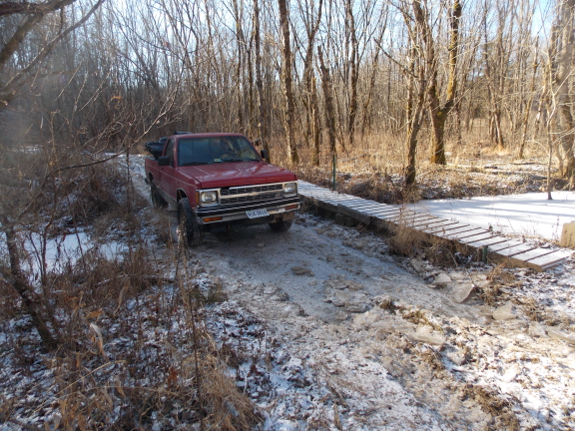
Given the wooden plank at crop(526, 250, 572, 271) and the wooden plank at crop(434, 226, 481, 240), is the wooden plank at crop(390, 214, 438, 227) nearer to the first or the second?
the wooden plank at crop(434, 226, 481, 240)

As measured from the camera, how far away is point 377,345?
3395 millimetres

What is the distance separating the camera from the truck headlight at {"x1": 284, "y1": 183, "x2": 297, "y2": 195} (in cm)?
639

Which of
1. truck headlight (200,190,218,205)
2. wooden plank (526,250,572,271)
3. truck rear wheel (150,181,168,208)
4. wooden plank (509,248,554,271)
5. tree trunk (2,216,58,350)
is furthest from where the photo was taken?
truck rear wheel (150,181,168,208)

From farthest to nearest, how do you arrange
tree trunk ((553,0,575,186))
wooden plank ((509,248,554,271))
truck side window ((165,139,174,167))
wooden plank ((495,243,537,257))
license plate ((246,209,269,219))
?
tree trunk ((553,0,575,186)), truck side window ((165,139,174,167)), license plate ((246,209,269,219)), wooden plank ((495,243,537,257)), wooden plank ((509,248,554,271))

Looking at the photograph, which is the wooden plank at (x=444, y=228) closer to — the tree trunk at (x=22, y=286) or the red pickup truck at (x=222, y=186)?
the red pickup truck at (x=222, y=186)

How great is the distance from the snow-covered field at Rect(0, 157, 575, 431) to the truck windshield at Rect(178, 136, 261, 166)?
7.16ft

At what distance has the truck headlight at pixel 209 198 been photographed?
222 inches

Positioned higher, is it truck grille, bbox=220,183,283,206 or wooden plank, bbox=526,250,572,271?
truck grille, bbox=220,183,283,206

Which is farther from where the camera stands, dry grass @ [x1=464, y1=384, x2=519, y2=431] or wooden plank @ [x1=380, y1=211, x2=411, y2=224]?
wooden plank @ [x1=380, y1=211, x2=411, y2=224]

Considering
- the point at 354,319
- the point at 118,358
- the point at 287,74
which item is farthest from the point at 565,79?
the point at 118,358

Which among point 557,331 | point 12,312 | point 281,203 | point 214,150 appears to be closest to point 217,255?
point 281,203

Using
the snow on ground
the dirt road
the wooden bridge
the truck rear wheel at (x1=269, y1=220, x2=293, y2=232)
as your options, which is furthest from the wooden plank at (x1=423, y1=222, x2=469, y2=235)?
the truck rear wheel at (x1=269, y1=220, x2=293, y2=232)

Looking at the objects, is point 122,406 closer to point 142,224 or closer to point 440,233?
point 440,233

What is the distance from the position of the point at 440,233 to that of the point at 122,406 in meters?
4.77
